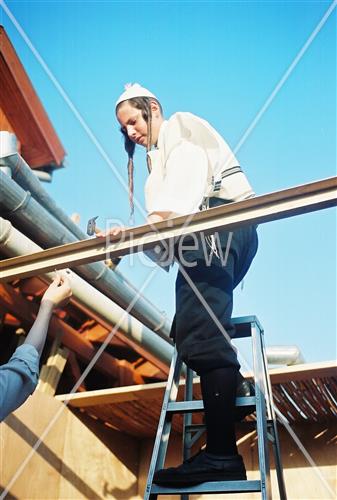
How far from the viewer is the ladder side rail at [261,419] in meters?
2.01

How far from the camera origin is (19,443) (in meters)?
3.65

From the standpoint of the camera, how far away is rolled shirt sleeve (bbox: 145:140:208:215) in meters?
2.31

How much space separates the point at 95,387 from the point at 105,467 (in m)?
1.49

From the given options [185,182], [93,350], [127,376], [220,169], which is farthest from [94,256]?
[127,376]

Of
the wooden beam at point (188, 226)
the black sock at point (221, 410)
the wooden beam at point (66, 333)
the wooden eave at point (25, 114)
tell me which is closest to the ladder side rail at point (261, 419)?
the black sock at point (221, 410)

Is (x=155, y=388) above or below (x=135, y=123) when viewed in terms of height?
below

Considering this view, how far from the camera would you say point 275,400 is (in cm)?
397

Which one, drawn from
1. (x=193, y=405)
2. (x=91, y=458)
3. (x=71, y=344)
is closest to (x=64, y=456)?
(x=91, y=458)

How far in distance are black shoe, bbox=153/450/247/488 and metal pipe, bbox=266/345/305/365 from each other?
356 cm

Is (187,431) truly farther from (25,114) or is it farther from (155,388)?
(25,114)

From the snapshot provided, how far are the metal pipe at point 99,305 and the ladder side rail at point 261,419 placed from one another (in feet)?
5.55

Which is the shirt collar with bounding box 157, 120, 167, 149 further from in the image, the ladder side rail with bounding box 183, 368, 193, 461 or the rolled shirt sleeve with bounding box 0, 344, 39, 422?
the rolled shirt sleeve with bounding box 0, 344, 39, 422

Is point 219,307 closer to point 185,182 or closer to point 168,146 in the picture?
point 185,182

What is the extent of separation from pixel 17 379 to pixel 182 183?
1058 millimetres
